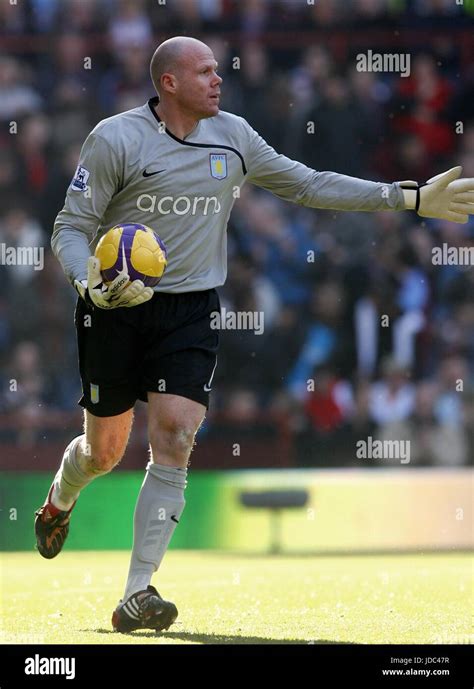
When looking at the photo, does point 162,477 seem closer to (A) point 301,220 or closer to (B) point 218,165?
(B) point 218,165

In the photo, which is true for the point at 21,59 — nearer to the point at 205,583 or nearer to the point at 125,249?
the point at 205,583

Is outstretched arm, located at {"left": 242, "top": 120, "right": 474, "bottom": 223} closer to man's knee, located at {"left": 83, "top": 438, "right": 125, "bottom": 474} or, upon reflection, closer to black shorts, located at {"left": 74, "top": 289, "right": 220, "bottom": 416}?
black shorts, located at {"left": 74, "top": 289, "right": 220, "bottom": 416}

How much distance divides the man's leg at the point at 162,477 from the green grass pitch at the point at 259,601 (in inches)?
12.4

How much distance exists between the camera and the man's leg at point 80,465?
5.87 metres

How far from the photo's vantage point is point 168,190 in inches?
222

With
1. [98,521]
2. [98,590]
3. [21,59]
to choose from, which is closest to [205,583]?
[98,590]

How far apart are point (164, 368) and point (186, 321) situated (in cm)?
22

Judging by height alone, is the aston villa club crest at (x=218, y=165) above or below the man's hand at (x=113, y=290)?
above

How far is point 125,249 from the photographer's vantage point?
5.18 metres

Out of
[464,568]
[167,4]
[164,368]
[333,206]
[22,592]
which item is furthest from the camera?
[167,4]

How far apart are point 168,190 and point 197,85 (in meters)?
0.44
